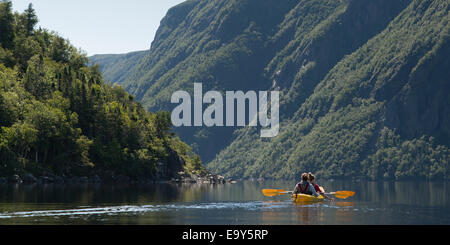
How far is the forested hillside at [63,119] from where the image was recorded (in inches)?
4653

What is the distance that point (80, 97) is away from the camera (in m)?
143

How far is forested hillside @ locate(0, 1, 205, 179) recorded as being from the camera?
388 ft

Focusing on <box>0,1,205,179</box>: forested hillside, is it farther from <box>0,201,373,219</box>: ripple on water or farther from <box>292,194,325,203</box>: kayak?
<box>292,194,325,203</box>: kayak

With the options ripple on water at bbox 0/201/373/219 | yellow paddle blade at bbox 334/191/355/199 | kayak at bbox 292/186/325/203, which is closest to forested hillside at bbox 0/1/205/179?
ripple on water at bbox 0/201/373/219

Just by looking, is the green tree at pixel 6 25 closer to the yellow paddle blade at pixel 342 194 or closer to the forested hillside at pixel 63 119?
the forested hillside at pixel 63 119

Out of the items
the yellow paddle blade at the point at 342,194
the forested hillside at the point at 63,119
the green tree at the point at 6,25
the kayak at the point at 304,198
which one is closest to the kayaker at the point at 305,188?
the kayak at the point at 304,198

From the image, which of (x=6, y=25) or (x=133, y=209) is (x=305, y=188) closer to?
(x=133, y=209)

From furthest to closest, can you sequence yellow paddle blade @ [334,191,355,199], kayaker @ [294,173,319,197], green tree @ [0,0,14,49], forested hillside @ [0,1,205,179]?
green tree @ [0,0,14,49]
forested hillside @ [0,1,205,179]
yellow paddle blade @ [334,191,355,199]
kayaker @ [294,173,319,197]

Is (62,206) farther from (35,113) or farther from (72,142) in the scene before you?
(72,142)

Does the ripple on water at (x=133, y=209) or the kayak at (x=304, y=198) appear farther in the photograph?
the kayak at (x=304, y=198)

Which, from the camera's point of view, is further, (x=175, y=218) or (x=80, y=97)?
(x=80, y=97)
